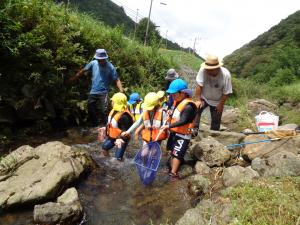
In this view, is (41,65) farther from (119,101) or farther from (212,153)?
(212,153)

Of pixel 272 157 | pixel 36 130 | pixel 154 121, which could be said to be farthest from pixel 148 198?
pixel 36 130

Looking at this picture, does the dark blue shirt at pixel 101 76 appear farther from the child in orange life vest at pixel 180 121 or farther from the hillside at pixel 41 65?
the child in orange life vest at pixel 180 121

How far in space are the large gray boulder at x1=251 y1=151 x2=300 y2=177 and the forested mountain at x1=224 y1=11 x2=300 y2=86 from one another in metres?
18.2

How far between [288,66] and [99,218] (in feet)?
76.3

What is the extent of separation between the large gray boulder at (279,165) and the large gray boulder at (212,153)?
62 cm

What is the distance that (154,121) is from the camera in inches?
259

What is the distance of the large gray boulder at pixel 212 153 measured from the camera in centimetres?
670

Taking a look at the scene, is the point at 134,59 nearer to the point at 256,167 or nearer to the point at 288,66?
the point at 256,167

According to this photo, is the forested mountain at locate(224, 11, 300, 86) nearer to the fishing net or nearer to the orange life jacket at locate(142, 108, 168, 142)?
the orange life jacket at locate(142, 108, 168, 142)

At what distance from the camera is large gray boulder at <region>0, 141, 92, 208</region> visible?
540 centimetres

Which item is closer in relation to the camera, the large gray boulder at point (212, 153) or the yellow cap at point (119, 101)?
the large gray boulder at point (212, 153)

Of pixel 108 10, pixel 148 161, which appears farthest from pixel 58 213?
pixel 108 10

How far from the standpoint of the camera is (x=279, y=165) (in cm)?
571

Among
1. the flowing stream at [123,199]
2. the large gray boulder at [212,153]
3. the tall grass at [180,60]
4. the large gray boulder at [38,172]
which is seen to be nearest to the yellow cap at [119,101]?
the large gray boulder at [38,172]
